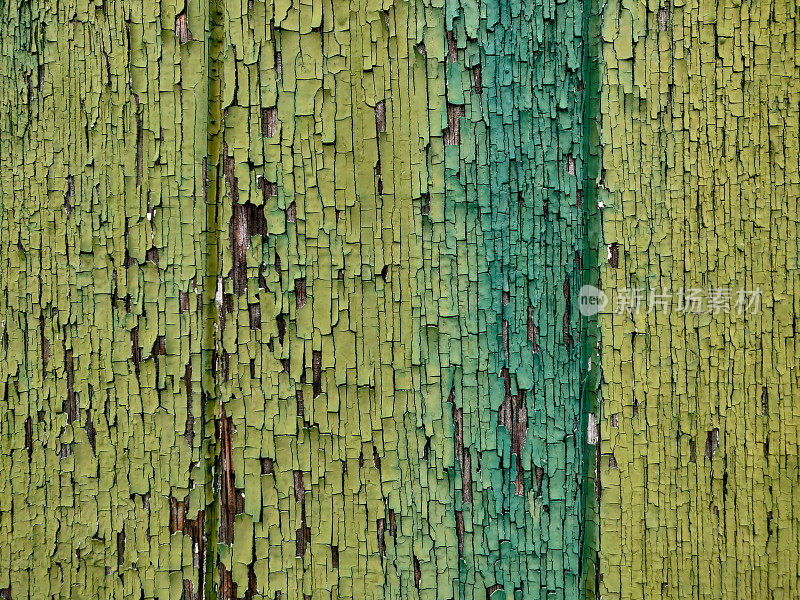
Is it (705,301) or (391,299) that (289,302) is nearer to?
(391,299)

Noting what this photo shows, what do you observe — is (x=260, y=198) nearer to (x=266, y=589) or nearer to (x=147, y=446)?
(x=147, y=446)

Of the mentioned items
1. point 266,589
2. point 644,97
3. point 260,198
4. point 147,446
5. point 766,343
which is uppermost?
point 644,97

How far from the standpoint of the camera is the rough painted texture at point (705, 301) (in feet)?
2.28

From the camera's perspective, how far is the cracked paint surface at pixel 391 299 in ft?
2.29

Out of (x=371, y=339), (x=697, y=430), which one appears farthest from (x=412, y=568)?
(x=697, y=430)

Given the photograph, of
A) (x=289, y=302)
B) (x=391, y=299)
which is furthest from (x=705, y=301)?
(x=289, y=302)

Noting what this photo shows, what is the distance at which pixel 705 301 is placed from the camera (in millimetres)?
694

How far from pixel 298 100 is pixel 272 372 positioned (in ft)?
1.16

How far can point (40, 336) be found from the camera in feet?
2.33

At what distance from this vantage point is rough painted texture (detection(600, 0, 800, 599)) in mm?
696

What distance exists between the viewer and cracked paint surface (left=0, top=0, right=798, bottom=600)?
698mm

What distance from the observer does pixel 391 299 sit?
707 millimetres

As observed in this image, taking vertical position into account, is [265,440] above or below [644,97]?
below

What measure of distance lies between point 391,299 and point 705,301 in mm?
401
